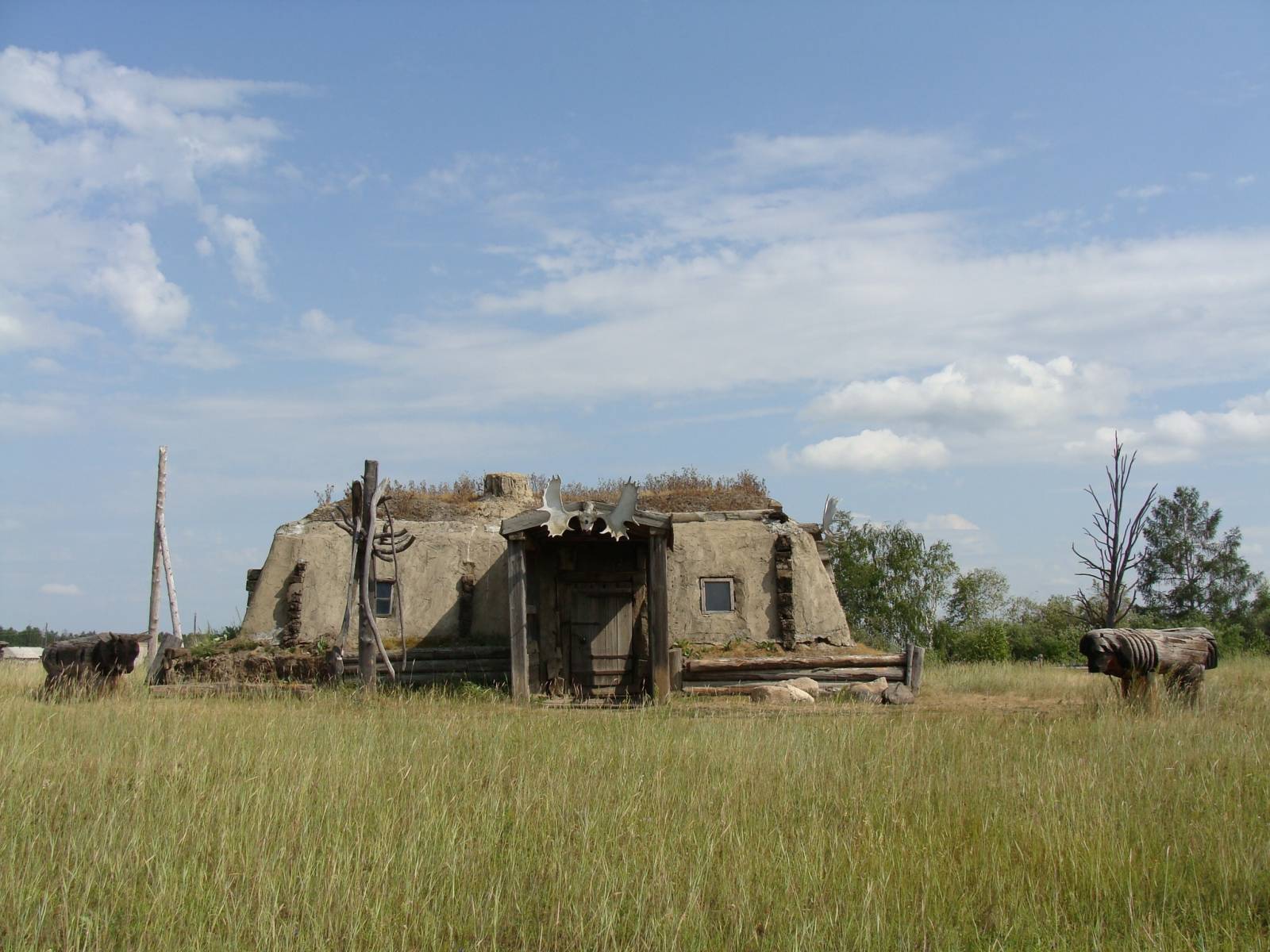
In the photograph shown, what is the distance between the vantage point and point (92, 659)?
1425 centimetres

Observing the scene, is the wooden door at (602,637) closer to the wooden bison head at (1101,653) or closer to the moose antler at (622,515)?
the moose antler at (622,515)

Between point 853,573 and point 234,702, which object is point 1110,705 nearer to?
point 234,702

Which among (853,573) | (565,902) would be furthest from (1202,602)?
(565,902)

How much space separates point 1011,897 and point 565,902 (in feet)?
7.30

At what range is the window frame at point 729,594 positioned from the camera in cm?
1948

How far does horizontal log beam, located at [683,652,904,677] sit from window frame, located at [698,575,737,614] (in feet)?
4.95

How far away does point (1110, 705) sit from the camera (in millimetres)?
12422

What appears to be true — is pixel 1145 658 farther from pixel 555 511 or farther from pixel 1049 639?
pixel 1049 639

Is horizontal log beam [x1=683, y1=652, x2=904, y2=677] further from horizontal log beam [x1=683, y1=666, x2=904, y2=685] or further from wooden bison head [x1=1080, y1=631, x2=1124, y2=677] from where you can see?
A: wooden bison head [x1=1080, y1=631, x2=1124, y2=677]

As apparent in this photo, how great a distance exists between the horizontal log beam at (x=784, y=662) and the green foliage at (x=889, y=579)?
17.4 metres

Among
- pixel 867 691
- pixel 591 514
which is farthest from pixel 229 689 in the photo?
pixel 867 691

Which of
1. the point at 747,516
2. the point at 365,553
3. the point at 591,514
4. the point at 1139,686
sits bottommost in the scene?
the point at 1139,686

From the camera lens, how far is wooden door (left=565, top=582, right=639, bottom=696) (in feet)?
59.9

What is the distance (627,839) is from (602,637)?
1244 centimetres
